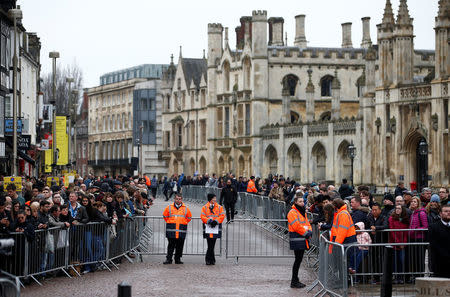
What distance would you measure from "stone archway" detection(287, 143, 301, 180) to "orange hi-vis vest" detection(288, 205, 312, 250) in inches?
1912

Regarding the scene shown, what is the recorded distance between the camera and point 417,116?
1898 inches

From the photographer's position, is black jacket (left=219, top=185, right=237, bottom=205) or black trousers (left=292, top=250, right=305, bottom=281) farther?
black jacket (left=219, top=185, right=237, bottom=205)

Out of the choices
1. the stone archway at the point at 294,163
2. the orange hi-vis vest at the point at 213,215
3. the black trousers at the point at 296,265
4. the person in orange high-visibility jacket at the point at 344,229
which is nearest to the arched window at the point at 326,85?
the stone archway at the point at 294,163

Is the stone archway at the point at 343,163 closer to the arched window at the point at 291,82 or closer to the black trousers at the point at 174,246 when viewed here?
the arched window at the point at 291,82

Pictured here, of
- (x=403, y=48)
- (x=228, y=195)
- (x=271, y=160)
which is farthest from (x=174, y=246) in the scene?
(x=271, y=160)

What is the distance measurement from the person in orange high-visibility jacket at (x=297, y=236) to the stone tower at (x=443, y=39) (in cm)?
2957

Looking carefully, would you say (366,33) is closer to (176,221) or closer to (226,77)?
(226,77)

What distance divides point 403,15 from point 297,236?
109ft

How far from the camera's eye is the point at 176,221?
69.8 ft

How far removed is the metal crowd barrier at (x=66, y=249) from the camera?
1683 centimetres

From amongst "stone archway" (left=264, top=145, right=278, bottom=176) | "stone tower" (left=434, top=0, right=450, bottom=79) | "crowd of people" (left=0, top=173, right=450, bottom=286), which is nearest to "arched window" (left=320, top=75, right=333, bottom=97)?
"stone archway" (left=264, top=145, right=278, bottom=176)

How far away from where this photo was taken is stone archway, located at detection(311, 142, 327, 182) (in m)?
63.0

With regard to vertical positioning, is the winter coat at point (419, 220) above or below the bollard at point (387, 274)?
above

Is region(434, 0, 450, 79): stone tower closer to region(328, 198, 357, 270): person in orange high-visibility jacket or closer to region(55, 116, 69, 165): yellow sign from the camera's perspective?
region(55, 116, 69, 165): yellow sign
